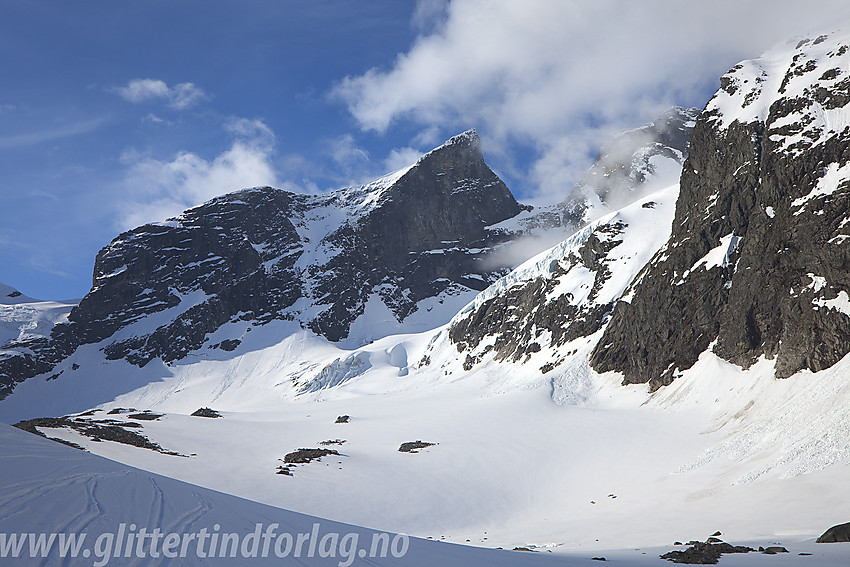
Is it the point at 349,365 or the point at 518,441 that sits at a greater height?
the point at 349,365

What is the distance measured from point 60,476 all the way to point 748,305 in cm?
5208

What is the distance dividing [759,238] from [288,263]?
5232 inches

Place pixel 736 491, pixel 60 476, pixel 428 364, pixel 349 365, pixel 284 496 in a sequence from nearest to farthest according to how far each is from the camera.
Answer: pixel 60 476 < pixel 736 491 < pixel 284 496 < pixel 428 364 < pixel 349 365

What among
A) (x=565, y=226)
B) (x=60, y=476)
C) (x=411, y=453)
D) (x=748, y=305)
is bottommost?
(x=60, y=476)

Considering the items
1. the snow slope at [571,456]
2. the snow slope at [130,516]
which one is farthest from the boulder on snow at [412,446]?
the snow slope at [130,516]

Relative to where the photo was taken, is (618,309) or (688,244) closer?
(688,244)

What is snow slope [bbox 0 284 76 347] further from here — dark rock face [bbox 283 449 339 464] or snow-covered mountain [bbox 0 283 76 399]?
dark rock face [bbox 283 449 339 464]

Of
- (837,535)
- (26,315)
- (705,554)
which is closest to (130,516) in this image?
(705,554)

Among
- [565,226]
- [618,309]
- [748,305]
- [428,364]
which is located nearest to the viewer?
[748,305]

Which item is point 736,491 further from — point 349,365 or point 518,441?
point 349,365

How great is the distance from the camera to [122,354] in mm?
137750

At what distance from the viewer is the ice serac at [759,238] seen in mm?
41500

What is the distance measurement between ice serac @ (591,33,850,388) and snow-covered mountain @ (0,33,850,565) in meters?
0.20

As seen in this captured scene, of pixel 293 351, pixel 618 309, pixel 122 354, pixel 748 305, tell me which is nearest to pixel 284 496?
pixel 748 305
